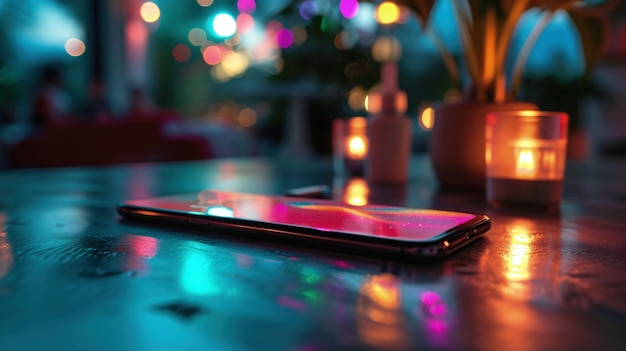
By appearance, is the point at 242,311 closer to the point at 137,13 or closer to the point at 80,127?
the point at 80,127

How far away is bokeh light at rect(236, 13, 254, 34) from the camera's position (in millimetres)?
4414

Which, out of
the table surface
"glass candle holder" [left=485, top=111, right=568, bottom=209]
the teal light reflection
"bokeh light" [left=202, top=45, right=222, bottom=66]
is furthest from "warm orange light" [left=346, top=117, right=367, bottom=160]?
"bokeh light" [left=202, top=45, right=222, bottom=66]

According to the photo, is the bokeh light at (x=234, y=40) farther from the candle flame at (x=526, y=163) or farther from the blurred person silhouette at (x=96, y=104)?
the candle flame at (x=526, y=163)

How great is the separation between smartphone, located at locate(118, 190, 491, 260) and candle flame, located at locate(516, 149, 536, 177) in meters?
0.19

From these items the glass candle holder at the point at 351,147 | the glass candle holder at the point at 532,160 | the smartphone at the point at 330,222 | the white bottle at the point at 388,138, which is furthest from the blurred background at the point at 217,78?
the smartphone at the point at 330,222

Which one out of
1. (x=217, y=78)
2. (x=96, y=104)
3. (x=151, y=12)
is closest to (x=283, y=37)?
(x=217, y=78)

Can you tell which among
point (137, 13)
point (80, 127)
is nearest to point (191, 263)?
point (80, 127)

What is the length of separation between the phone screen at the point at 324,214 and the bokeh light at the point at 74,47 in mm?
4457

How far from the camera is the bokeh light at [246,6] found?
4.27 meters

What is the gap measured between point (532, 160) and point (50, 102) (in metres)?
3.50

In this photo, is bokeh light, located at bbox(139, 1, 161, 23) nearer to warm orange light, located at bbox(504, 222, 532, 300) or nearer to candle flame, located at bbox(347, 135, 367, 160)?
candle flame, located at bbox(347, 135, 367, 160)

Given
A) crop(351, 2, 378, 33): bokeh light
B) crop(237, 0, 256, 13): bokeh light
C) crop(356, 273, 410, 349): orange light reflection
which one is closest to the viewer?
crop(356, 273, 410, 349): orange light reflection

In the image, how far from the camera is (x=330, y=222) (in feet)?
1.04

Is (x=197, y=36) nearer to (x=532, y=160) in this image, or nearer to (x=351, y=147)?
(x=351, y=147)
